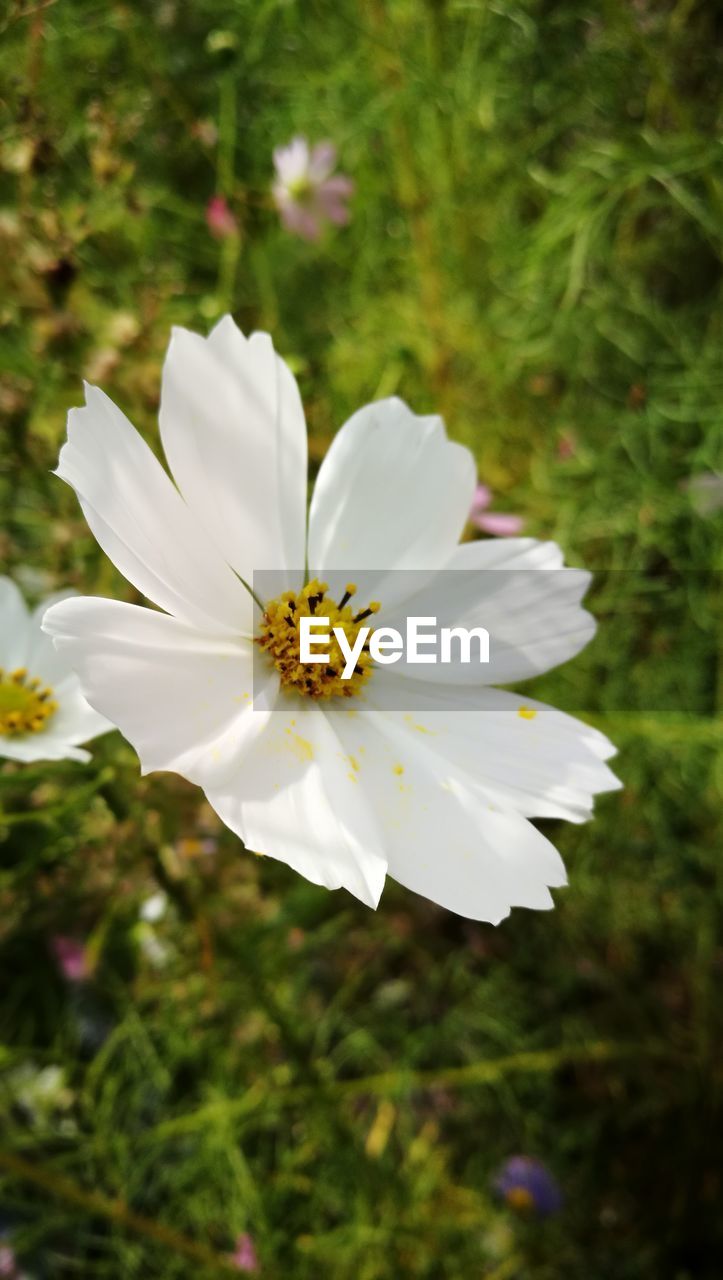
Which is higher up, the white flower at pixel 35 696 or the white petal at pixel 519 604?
the white petal at pixel 519 604

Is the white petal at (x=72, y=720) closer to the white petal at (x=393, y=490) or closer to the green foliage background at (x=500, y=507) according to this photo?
the green foliage background at (x=500, y=507)

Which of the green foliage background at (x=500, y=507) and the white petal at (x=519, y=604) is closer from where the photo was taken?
the white petal at (x=519, y=604)

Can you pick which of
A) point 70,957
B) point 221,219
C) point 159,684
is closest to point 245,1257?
point 70,957

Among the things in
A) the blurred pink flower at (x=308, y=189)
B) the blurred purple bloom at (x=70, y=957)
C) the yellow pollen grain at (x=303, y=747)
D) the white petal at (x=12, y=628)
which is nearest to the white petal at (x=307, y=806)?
the yellow pollen grain at (x=303, y=747)

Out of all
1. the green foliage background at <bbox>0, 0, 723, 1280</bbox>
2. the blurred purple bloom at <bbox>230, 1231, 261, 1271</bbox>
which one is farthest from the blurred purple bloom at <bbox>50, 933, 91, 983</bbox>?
the blurred purple bloom at <bbox>230, 1231, 261, 1271</bbox>

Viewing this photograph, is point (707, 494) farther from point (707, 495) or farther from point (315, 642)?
point (315, 642)

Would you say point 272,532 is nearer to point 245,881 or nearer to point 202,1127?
point 245,881

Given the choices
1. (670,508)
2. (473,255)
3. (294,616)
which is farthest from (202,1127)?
(473,255)

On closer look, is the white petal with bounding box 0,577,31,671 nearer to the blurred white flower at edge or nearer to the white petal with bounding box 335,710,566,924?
the white petal with bounding box 335,710,566,924
